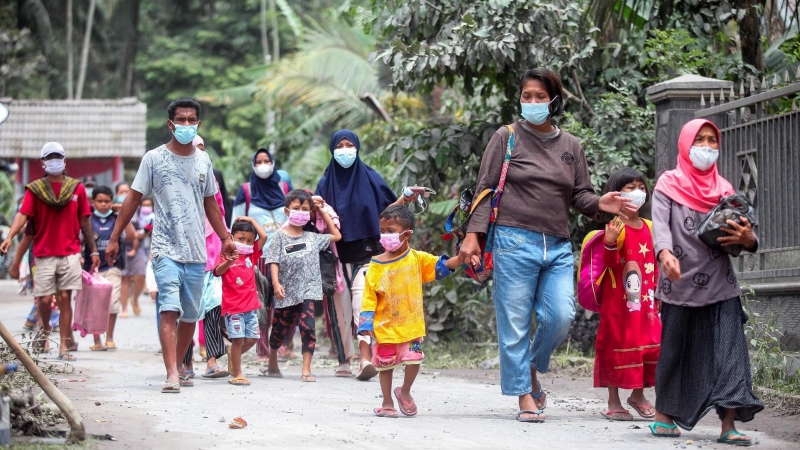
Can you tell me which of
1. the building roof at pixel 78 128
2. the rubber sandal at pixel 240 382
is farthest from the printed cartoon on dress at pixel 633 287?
the building roof at pixel 78 128

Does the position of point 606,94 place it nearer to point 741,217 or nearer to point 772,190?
point 772,190

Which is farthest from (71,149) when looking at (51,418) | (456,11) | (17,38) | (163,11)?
(163,11)

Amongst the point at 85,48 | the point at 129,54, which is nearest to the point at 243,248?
the point at 85,48

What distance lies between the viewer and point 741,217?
585cm

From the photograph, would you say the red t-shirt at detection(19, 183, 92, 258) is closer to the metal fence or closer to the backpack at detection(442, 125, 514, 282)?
the backpack at detection(442, 125, 514, 282)

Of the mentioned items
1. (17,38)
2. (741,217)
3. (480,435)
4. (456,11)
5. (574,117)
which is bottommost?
(480,435)

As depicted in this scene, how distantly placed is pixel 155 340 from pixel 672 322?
8375 millimetres

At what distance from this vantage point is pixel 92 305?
11.6 metres

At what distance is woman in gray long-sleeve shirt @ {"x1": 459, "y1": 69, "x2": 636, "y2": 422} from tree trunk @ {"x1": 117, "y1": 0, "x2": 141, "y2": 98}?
38.3 m

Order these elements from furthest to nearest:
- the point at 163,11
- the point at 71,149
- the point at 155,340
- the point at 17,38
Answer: the point at 163,11 → the point at 17,38 → the point at 71,149 → the point at 155,340

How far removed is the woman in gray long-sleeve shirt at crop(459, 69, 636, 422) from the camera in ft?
21.7

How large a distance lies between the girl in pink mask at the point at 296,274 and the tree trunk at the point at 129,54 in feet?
116

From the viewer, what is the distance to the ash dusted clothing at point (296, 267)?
372 inches

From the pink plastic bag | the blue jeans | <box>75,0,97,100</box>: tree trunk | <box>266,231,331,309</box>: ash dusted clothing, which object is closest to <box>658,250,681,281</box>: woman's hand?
the blue jeans
